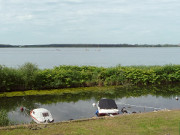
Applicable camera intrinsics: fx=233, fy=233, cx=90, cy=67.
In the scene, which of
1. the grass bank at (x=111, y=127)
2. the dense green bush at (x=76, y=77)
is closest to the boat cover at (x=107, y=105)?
the grass bank at (x=111, y=127)

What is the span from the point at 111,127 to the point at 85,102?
11894 millimetres

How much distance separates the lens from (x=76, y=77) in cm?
2905

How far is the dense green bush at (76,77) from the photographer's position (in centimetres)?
2672

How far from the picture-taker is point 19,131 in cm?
1059

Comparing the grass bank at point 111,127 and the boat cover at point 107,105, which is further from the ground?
the grass bank at point 111,127

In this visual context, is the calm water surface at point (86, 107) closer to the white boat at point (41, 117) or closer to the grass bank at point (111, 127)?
the white boat at point (41, 117)

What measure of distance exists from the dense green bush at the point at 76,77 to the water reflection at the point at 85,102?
2377mm

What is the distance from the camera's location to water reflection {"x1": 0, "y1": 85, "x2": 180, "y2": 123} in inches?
746

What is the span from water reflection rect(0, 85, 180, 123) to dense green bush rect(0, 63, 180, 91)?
2.38 meters

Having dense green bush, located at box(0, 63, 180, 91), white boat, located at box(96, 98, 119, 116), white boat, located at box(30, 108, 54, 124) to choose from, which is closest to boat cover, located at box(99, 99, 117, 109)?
white boat, located at box(96, 98, 119, 116)

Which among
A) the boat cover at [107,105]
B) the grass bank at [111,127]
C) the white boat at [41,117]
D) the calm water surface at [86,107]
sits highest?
the grass bank at [111,127]

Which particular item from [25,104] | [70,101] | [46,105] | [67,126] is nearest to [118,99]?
[70,101]

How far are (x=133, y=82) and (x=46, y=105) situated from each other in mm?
13633

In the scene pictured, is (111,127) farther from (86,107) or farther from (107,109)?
(86,107)
